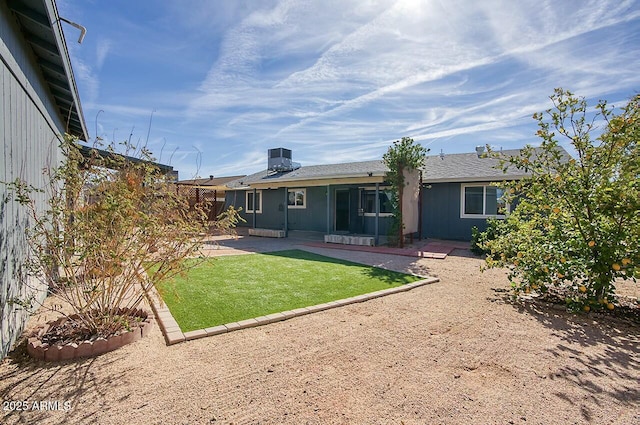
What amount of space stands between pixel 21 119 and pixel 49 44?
1305mm

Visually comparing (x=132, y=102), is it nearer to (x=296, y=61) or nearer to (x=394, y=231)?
(x=296, y=61)

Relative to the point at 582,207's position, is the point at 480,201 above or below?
Result: above

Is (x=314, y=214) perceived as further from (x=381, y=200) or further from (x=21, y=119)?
(x=21, y=119)

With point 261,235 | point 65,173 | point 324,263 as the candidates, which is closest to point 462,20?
point 324,263

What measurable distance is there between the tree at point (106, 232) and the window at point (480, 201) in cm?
1076

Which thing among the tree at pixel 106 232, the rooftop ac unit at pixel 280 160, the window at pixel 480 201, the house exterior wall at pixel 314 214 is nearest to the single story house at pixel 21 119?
the tree at pixel 106 232

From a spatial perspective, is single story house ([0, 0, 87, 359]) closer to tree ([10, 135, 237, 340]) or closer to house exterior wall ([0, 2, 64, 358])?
house exterior wall ([0, 2, 64, 358])

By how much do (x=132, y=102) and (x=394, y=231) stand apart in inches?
357

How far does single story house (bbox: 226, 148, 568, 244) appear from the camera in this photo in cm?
1164

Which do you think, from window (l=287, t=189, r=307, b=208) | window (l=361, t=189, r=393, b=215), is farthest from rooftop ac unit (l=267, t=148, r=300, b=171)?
window (l=361, t=189, r=393, b=215)

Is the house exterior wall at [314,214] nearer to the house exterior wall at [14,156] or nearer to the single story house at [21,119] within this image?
the single story house at [21,119]

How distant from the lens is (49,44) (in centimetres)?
415

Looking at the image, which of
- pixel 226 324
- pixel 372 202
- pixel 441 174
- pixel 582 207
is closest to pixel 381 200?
pixel 372 202

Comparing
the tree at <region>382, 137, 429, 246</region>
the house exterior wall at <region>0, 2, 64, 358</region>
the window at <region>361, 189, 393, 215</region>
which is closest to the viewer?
the house exterior wall at <region>0, 2, 64, 358</region>
